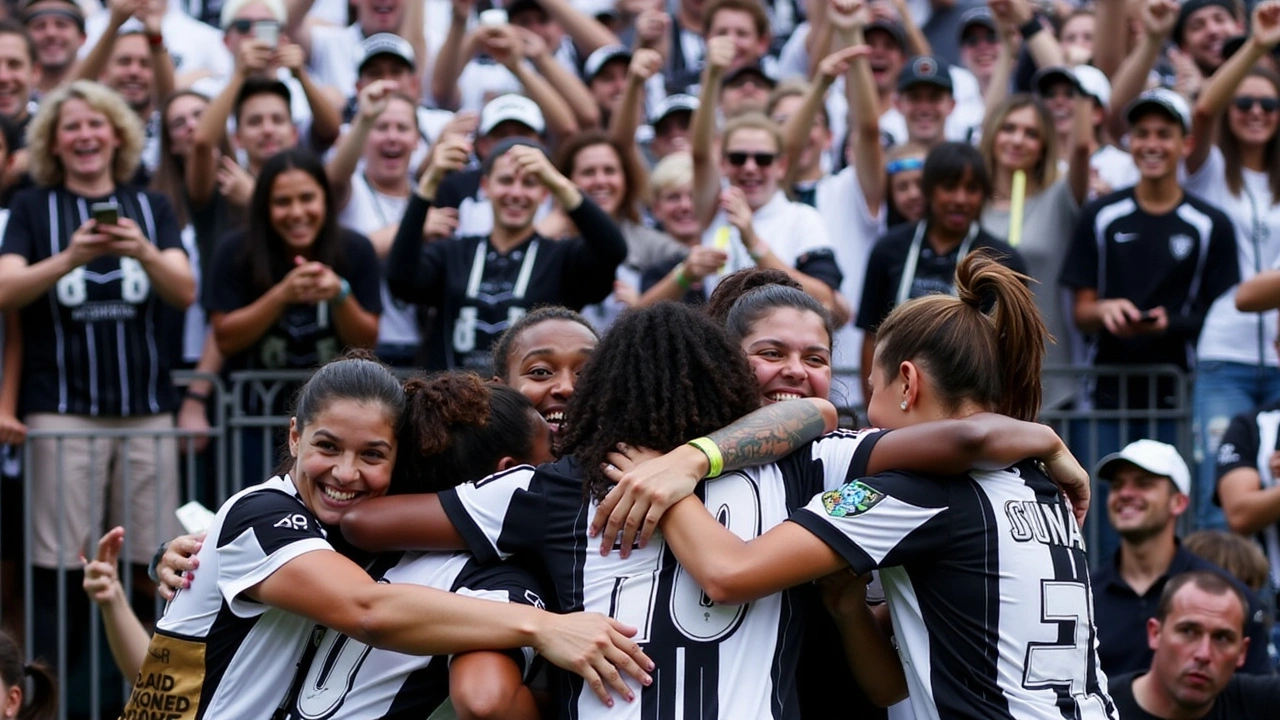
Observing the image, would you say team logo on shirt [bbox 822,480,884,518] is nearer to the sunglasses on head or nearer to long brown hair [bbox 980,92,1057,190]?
long brown hair [bbox 980,92,1057,190]

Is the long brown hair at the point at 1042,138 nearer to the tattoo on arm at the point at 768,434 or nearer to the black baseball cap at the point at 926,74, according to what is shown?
the black baseball cap at the point at 926,74

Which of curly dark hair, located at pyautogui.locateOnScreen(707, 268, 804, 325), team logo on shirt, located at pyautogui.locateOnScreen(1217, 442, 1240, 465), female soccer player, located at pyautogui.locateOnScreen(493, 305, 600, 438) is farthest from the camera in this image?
team logo on shirt, located at pyautogui.locateOnScreen(1217, 442, 1240, 465)

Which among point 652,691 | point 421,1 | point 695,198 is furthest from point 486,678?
point 421,1

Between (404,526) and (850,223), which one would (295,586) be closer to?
(404,526)

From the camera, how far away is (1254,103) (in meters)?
8.74

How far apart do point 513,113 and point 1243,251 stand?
370cm

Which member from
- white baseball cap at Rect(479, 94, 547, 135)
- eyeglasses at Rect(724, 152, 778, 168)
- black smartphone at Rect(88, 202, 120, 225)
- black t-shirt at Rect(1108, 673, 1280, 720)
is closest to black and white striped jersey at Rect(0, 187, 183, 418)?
black smartphone at Rect(88, 202, 120, 225)

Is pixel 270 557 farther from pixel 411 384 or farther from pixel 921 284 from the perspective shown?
pixel 921 284

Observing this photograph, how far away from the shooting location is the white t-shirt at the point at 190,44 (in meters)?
10.6

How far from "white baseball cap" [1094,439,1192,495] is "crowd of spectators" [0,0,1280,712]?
23 mm

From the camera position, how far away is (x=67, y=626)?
24.9 feet

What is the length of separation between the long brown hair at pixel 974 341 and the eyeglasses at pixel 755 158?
4.23 m

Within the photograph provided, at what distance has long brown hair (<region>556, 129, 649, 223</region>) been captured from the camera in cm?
860

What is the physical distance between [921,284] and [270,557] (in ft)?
14.4
